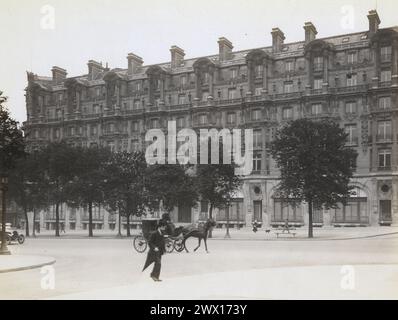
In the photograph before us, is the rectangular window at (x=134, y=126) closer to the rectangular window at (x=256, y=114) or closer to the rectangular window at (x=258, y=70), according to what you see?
the rectangular window at (x=256, y=114)

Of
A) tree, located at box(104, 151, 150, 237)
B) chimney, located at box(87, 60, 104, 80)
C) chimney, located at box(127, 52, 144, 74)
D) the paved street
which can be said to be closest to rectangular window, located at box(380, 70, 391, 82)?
tree, located at box(104, 151, 150, 237)

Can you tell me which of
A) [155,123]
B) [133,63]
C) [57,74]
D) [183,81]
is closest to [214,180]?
[155,123]

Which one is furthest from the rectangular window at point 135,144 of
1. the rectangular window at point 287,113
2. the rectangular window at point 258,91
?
the rectangular window at point 287,113

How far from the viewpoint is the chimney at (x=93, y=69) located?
83656 mm

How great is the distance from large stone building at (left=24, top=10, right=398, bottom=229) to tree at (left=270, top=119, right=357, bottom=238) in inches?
665

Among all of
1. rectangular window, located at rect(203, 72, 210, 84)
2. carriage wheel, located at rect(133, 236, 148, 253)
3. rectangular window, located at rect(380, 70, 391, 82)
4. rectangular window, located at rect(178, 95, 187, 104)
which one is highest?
rectangular window, located at rect(203, 72, 210, 84)

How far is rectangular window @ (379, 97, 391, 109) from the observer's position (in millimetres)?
58688

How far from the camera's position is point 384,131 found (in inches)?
2312

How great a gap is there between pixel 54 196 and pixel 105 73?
3523 cm

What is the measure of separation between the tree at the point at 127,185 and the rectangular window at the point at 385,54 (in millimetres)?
31035

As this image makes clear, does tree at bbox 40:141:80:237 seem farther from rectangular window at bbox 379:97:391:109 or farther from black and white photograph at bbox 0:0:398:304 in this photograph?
rectangular window at bbox 379:97:391:109

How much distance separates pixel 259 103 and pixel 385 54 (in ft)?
53.8

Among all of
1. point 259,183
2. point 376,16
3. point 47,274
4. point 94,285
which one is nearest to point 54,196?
point 259,183

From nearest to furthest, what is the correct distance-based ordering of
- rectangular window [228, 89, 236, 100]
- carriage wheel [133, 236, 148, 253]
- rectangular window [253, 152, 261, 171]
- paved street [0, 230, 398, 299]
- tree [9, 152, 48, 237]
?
→ 1. paved street [0, 230, 398, 299]
2. carriage wheel [133, 236, 148, 253]
3. tree [9, 152, 48, 237]
4. rectangular window [253, 152, 261, 171]
5. rectangular window [228, 89, 236, 100]
